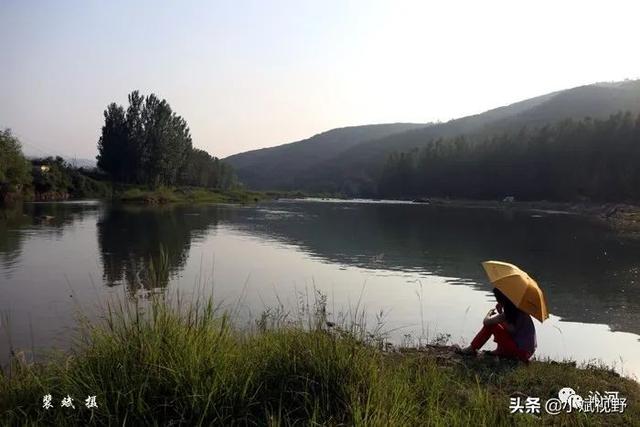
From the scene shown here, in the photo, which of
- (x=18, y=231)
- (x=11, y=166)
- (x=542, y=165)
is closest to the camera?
(x=18, y=231)

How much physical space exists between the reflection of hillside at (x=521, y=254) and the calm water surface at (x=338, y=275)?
99 millimetres

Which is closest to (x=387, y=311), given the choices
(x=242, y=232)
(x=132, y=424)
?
(x=132, y=424)

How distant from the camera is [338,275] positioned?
2464 centimetres

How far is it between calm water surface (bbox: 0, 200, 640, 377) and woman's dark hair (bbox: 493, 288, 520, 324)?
13.4 feet

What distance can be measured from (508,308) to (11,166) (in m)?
90.2

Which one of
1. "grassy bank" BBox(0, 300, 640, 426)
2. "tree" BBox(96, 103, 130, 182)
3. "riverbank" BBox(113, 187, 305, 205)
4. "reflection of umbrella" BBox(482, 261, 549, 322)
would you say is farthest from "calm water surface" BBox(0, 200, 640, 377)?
"tree" BBox(96, 103, 130, 182)

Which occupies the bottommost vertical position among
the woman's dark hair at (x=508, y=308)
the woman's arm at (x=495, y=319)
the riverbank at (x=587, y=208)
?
the riverbank at (x=587, y=208)

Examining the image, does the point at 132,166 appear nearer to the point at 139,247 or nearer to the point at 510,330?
the point at 139,247

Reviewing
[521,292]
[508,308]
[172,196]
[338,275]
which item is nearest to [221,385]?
[521,292]

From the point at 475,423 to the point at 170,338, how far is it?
3428mm

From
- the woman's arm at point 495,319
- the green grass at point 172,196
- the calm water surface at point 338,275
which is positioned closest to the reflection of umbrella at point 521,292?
the woman's arm at point 495,319

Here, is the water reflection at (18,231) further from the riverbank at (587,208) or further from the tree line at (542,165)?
the tree line at (542,165)

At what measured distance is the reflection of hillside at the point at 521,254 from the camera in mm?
20266

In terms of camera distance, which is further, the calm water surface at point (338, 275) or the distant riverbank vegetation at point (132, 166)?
the distant riverbank vegetation at point (132, 166)
